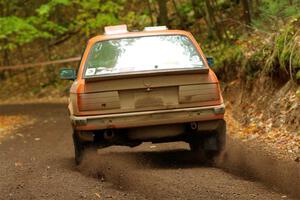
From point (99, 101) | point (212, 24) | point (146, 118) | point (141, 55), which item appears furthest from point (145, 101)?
point (212, 24)

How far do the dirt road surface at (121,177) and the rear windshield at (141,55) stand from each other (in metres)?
1.26

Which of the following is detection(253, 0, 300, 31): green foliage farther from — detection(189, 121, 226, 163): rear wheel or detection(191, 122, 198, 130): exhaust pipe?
detection(191, 122, 198, 130): exhaust pipe

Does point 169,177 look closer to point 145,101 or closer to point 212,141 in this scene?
point 145,101

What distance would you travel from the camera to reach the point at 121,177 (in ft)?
25.5

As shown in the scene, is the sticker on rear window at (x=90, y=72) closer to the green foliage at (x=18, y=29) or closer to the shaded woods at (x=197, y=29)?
the shaded woods at (x=197, y=29)

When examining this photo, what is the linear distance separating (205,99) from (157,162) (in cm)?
147

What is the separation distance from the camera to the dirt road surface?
21.6 feet

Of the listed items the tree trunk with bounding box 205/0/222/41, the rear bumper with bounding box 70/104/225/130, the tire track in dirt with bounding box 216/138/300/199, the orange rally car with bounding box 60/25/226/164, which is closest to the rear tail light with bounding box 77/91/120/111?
the orange rally car with bounding box 60/25/226/164

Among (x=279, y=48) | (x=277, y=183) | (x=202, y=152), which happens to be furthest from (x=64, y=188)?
(x=279, y=48)

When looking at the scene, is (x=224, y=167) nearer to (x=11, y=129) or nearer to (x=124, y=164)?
(x=124, y=164)

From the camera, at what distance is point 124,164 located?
8820 mm

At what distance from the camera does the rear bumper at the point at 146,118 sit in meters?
8.23

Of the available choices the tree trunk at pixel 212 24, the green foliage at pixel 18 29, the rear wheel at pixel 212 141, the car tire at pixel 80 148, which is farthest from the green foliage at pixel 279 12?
the green foliage at pixel 18 29

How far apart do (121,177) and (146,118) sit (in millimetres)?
896
